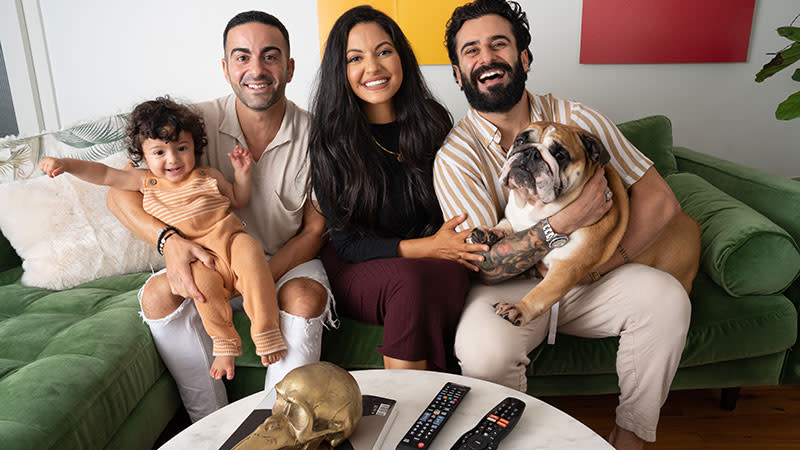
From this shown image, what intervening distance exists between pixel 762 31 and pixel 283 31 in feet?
8.09

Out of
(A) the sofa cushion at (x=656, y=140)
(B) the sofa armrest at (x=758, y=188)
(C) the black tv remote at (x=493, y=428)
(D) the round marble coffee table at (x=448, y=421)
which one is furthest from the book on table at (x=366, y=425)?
(A) the sofa cushion at (x=656, y=140)

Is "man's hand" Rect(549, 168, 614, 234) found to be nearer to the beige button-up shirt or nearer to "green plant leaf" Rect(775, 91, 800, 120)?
the beige button-up shirt

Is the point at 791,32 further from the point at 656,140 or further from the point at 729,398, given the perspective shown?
the point at 729,398

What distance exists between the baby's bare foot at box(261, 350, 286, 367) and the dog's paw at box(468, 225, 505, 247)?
26.5 inches

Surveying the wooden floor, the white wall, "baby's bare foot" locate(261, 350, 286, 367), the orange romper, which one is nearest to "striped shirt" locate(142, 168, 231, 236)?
the orange romper

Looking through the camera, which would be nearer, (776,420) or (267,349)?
(267,349)

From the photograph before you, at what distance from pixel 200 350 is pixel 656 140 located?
2.13 m

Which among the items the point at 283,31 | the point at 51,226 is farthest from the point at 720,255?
the point at 51,226

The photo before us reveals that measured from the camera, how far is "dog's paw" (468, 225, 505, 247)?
1.67 m

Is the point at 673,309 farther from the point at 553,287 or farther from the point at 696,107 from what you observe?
the point at 696,107

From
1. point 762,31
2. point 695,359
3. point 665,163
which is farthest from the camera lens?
point 762,31

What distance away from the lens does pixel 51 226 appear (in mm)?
1969

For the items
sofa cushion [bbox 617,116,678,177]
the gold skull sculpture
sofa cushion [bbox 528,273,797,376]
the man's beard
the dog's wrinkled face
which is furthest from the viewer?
sofa cushion [bbox 617,116,678,177]

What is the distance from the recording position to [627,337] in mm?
1557
